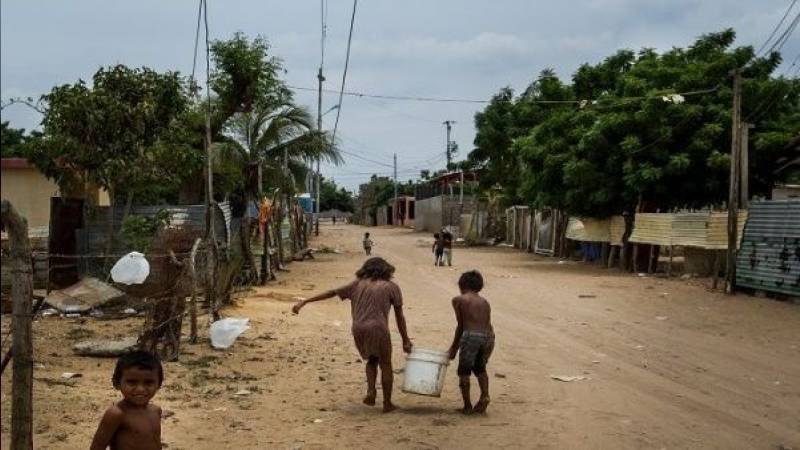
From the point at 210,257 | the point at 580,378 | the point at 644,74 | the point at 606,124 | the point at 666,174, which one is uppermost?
the point at 644,74

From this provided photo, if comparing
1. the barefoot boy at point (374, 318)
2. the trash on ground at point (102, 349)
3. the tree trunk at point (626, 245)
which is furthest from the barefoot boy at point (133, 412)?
the tree trunk at point (626, 245)

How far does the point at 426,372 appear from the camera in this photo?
6.51m

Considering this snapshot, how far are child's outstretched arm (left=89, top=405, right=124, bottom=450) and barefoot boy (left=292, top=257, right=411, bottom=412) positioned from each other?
3147mm

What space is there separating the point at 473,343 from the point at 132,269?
16.1 ft

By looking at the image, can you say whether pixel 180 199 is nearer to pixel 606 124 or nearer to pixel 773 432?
pixel 606 124

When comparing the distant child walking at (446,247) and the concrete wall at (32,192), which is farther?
the distant child walking at (446,247)

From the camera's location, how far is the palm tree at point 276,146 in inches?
870

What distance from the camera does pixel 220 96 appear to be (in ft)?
65.7

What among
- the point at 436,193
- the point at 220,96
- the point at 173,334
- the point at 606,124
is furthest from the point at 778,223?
the point at 436,193

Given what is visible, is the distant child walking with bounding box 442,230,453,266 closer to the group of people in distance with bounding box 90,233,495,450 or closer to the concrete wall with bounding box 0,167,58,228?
the concrete wall with bounding box 0,167,58,228

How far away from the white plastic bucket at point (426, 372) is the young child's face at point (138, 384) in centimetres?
309

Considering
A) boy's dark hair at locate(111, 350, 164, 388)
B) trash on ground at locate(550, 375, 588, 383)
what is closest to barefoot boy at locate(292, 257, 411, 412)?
trash on ground at locate(550, 375, 588, 383)

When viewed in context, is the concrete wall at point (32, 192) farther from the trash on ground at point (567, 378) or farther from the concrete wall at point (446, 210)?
the concrete wall at point (446, 210)

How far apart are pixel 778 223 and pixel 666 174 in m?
5.68
